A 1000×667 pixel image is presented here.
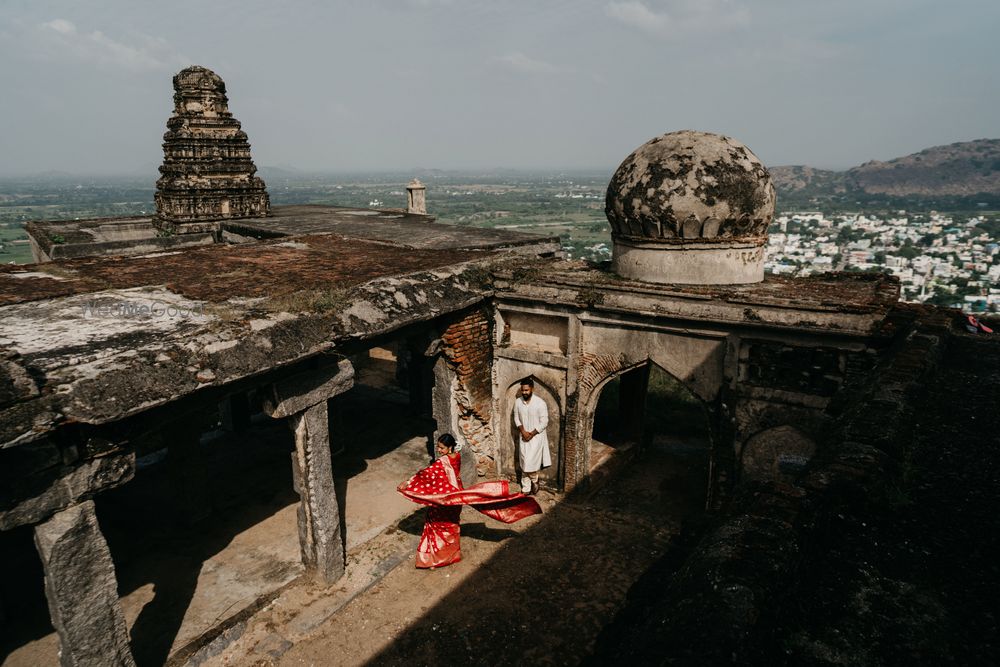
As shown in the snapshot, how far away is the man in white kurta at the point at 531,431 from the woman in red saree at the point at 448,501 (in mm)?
1526

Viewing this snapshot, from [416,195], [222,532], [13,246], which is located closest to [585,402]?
[222,532]

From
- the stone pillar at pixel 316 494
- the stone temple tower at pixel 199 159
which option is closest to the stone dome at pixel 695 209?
the stone pillar at pixel 316 494

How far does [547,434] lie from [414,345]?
8.36 feet

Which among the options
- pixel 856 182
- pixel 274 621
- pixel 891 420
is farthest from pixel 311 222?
pixel 856 182

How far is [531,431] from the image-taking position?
29.1 ft

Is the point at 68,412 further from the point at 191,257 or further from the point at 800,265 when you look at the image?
the point at 800,265

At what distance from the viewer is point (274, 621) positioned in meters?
6.56

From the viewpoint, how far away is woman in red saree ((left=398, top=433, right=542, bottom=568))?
704 centimetres

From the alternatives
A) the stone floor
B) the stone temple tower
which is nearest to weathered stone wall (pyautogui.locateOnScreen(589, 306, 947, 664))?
the stone floor

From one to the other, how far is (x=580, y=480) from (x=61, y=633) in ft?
21.8

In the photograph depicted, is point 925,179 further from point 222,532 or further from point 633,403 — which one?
point 222,532

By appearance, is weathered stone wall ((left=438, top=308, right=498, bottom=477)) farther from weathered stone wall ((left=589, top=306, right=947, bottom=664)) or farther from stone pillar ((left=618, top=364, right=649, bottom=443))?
weathered stone wall ((left=589, top=306, right=947, bottom=664))

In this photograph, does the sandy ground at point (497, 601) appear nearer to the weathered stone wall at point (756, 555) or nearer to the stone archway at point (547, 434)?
the stone archway at point (547, 434)

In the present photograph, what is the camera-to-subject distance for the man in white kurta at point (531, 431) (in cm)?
881
